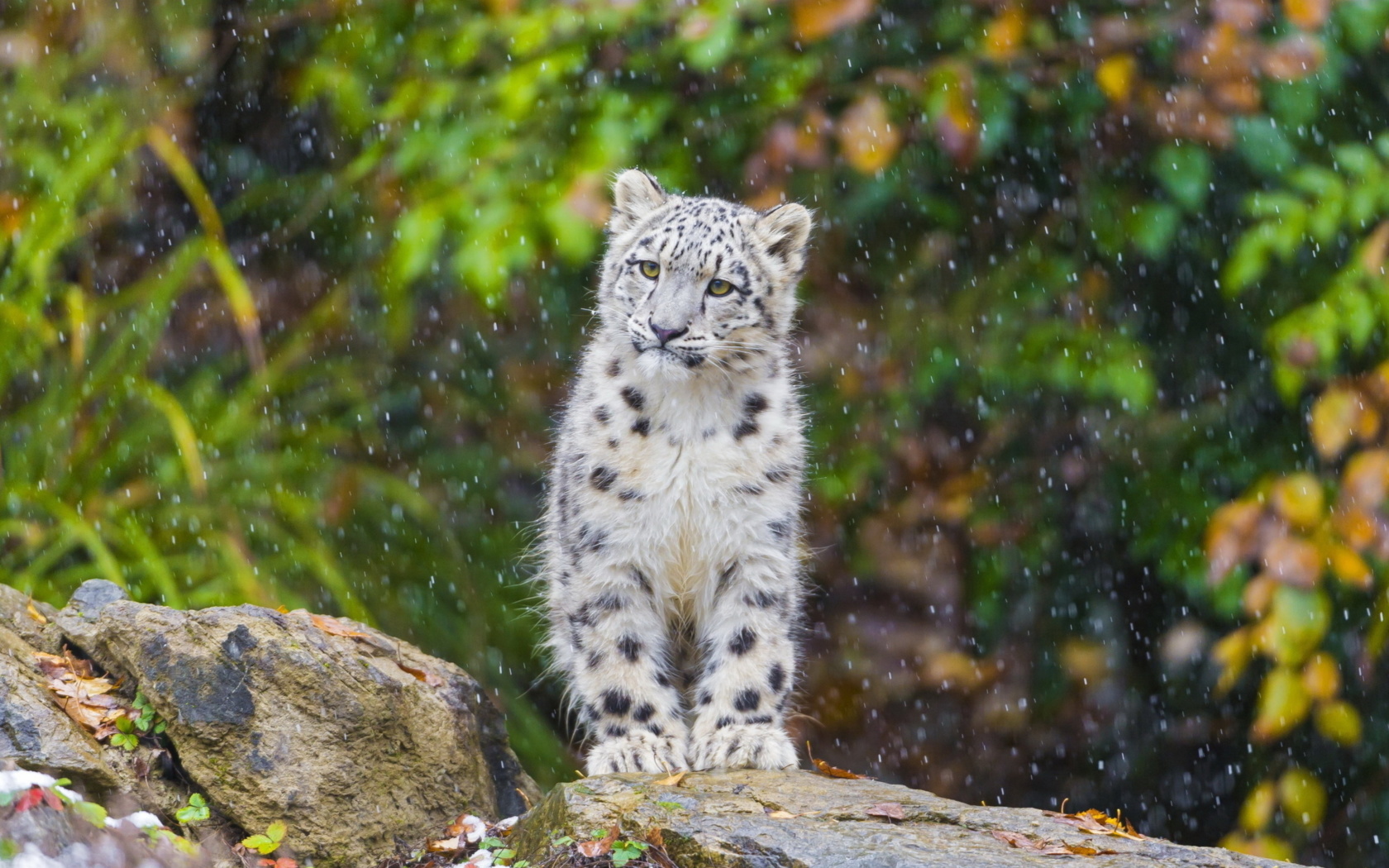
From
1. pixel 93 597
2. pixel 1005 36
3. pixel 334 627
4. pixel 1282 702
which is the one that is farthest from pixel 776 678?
pixel 1005 36

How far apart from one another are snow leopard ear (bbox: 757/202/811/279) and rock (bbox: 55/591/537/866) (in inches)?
71.6

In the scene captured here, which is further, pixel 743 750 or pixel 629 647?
pixel 629 647

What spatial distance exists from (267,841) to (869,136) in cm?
371

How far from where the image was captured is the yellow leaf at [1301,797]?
20.2 feet

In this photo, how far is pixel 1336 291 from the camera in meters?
5.73

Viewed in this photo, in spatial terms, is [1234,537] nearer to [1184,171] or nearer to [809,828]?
[1184,171]

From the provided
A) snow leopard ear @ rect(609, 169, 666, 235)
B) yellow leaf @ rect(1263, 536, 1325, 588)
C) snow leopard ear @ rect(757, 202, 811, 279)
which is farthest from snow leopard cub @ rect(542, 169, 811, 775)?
yellow leaf @ rect(1263, 536, 1325, 588)

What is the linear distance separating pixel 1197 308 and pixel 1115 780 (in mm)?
2423

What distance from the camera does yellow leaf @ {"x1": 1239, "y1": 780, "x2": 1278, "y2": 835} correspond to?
20.2ft

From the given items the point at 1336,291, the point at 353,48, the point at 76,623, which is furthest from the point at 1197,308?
the point at 76,623

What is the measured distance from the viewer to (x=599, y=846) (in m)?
3.54

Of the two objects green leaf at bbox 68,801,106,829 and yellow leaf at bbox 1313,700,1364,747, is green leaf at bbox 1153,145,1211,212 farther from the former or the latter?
green leaf at bbox 68,801,106,829

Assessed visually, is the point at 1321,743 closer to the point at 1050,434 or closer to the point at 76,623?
the point at 1050,434

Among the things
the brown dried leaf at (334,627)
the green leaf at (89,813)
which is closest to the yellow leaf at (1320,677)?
the brown dried leaf at (334,627)
